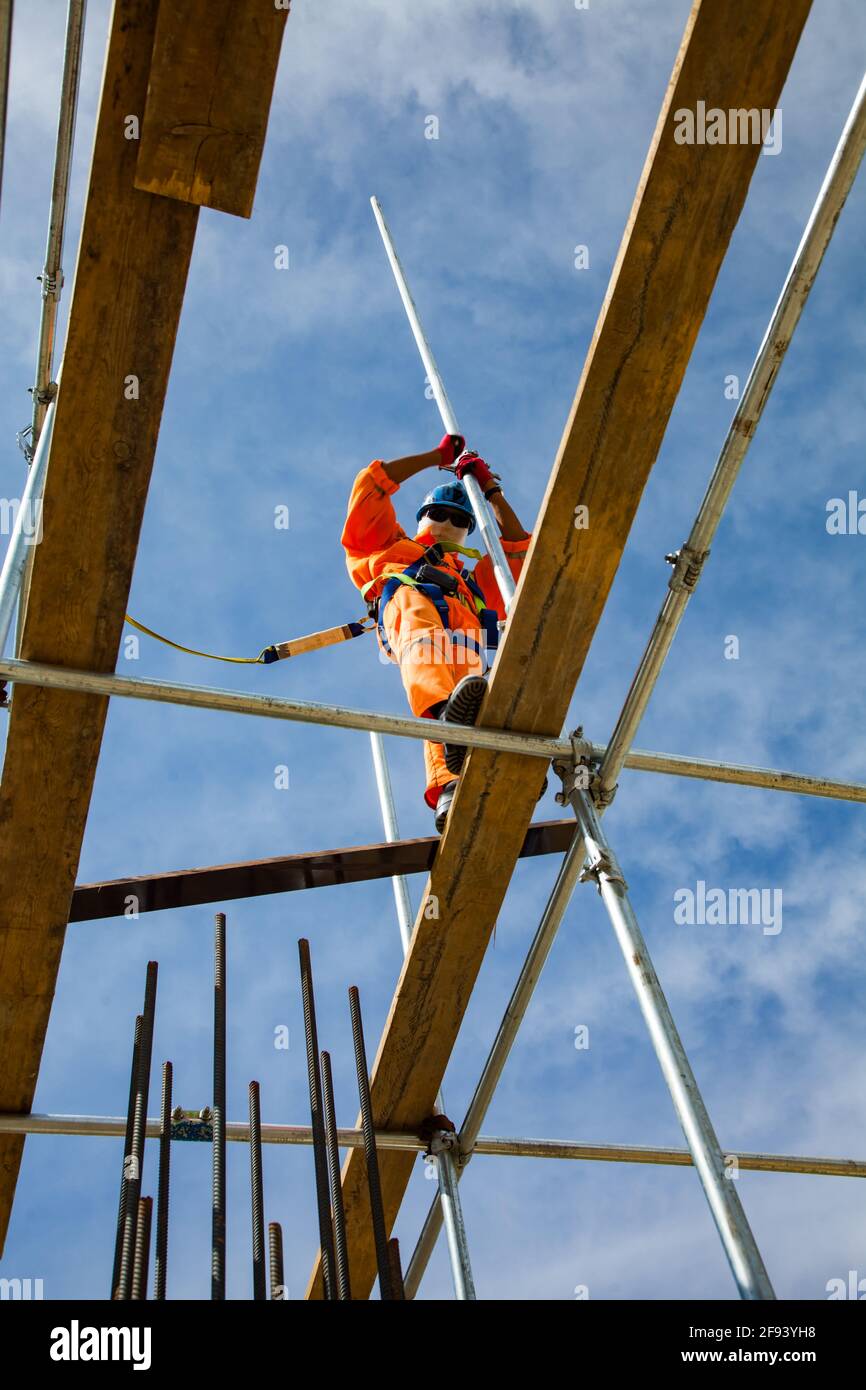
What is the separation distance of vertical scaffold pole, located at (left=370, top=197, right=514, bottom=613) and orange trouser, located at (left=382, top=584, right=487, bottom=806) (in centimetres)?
30

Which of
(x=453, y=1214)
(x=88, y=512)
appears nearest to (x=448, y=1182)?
(x=453, y=1214)

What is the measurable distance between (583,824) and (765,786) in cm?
76

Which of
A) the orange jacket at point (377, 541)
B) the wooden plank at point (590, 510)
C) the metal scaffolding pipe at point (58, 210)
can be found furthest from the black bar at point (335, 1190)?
the metal scaffolding pipe at point (58, 210)

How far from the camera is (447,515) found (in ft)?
25.3

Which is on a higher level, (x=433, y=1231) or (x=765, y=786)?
(x=765, y=786)

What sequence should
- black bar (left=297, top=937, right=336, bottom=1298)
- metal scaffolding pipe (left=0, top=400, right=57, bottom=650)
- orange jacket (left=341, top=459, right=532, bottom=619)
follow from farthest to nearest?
orange jacket (left=341, top=459, right=532, bottom=619) → metal scaffolding pipe (left=0, top=400, right=57, bottom=650) → black bar (left=297, top=937, right=336, bottom=1298)

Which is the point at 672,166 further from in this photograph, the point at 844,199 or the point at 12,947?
the point at 12,947

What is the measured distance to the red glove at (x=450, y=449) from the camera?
6.77 metres

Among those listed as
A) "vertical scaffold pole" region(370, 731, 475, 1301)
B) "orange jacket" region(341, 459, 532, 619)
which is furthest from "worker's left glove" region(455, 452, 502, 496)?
"vertical scaffold pole" region(370, 731, 475, 1301)

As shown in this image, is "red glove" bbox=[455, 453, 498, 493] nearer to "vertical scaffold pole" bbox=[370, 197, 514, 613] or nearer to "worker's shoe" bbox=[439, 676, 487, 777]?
"vertical scaffold pole" bbox=[370, 197, 514, 613]

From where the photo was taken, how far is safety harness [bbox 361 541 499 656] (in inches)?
265

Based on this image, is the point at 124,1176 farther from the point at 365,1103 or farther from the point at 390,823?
the point at 390,823
